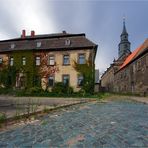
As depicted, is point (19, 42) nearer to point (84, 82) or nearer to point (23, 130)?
point (84, 82)

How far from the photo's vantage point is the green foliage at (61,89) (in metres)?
28.3

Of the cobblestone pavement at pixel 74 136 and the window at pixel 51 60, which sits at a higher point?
the window at pixel 51 60

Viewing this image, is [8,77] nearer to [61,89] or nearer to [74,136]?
[61,89]

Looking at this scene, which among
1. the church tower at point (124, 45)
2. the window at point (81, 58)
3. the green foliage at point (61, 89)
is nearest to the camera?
the green foliage at point (61, 89)

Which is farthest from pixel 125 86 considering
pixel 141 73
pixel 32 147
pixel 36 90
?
pixel 32 147

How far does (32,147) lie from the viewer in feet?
15.4

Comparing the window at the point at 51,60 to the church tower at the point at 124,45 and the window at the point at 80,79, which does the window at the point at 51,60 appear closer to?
the window at the point at 80,79

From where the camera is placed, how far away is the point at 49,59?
101ft

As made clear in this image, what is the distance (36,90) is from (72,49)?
7768 millimetres

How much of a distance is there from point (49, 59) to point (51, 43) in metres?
2.57

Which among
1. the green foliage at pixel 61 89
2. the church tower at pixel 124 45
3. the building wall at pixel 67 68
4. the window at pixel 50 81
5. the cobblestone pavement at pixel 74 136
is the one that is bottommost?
the cobblestone pavement at pixel 74 136

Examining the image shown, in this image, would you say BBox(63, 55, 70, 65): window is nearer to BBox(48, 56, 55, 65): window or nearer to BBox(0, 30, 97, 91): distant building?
BBox(0, 30, 97, 91): distant building

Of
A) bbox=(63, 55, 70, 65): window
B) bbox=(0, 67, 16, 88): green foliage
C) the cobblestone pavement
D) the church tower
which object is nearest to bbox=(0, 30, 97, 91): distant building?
bbox=(63, 55, 70, 65): window

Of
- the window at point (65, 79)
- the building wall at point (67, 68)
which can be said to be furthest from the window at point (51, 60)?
the window at point (65, 79)
